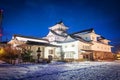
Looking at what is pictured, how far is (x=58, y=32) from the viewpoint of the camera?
48844mm

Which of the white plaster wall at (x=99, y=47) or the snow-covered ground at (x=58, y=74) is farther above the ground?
the white plaster wall at (x=99, y=47)

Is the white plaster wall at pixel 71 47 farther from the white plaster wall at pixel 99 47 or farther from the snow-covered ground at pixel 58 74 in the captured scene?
the snow-covered ground at pixel 58 74

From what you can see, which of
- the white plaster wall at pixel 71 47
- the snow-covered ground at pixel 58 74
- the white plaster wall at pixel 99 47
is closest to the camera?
the snow-covered ground at pixel 58 74

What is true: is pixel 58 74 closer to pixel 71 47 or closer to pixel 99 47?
pixel 71 47

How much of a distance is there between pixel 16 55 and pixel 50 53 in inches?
523

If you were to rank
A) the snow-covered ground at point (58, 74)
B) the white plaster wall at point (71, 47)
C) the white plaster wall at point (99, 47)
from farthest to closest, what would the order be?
the white plaster wall at point (99, 47)
the white plaster wall at point (71, 47)
the snow-covered ground at point (58, 74)

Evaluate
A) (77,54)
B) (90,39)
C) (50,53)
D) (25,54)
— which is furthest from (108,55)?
(25,54)

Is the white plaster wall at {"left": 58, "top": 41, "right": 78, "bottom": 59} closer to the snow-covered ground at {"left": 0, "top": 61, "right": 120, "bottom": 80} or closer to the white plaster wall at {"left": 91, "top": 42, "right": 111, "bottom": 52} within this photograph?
the white plaster wall at {"left": 91, "top": 42, "right": 111, "bottom": 52}

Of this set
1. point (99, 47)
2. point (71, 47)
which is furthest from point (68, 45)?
point (99, 47)

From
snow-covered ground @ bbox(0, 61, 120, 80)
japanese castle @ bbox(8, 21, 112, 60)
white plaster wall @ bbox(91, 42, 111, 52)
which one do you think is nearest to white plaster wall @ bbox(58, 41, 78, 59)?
japanese castle @ bbox(8, 21, 112, 60)

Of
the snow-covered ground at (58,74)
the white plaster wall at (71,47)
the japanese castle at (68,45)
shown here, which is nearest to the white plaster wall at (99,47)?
the japanese castle at (68,45)

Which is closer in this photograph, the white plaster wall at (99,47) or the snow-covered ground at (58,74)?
the snow-covered ground at (58,74)

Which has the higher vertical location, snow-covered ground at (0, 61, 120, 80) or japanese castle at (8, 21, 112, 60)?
japanese castle at (8, 21, 112, 60)

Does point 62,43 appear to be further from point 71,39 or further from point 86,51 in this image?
point 86,51
